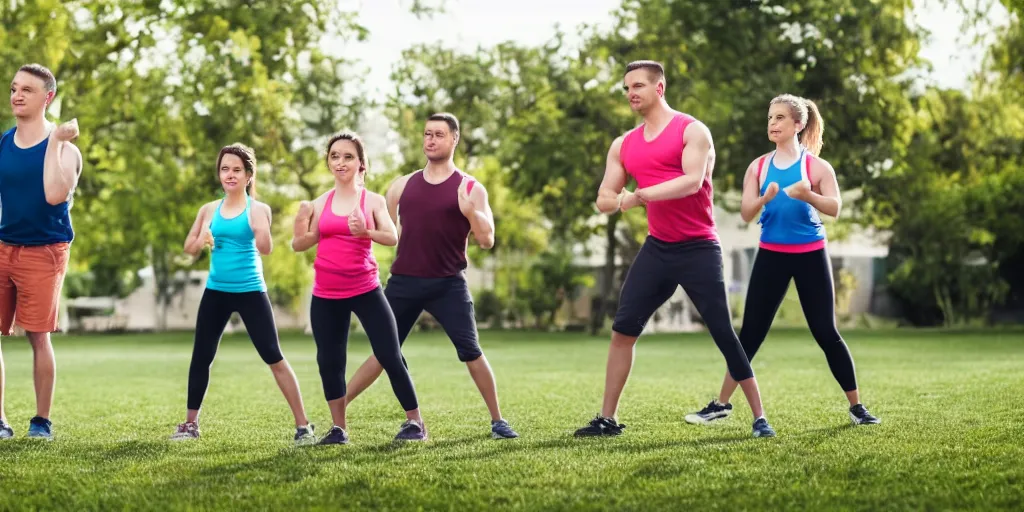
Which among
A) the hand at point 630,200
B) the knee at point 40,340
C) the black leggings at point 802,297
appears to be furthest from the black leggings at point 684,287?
the knee at point 40,340

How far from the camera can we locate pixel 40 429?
7.73 metres

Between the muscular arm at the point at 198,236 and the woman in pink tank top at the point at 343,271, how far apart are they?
63cm

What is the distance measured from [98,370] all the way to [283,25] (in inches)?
549

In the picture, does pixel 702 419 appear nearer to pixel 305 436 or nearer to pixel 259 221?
pixel 305 436

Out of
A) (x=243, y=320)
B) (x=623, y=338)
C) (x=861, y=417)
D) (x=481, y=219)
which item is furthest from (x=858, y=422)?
(x=243, y=320)

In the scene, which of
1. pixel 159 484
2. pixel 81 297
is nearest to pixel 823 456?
pixel 159 484

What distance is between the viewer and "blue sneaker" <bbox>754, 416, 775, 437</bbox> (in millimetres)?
7348

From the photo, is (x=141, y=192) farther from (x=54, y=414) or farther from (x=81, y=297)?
(x=54, y=414)

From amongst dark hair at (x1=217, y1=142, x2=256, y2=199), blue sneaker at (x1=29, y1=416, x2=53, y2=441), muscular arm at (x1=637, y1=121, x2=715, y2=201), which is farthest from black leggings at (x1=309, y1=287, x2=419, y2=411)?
blue sneaker at (x1=29, y1=416, x2=53, y2=441)

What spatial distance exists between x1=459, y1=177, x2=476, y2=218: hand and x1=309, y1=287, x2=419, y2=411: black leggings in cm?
70

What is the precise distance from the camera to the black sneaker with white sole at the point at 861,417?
8066 mm

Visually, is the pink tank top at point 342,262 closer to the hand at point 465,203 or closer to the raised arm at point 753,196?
the hand at point 465,203

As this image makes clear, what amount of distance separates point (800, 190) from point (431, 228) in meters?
2.26

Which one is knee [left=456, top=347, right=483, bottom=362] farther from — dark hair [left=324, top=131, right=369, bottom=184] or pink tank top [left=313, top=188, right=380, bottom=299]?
dark hair [left=324, top=131, right=369, bottom=184]
